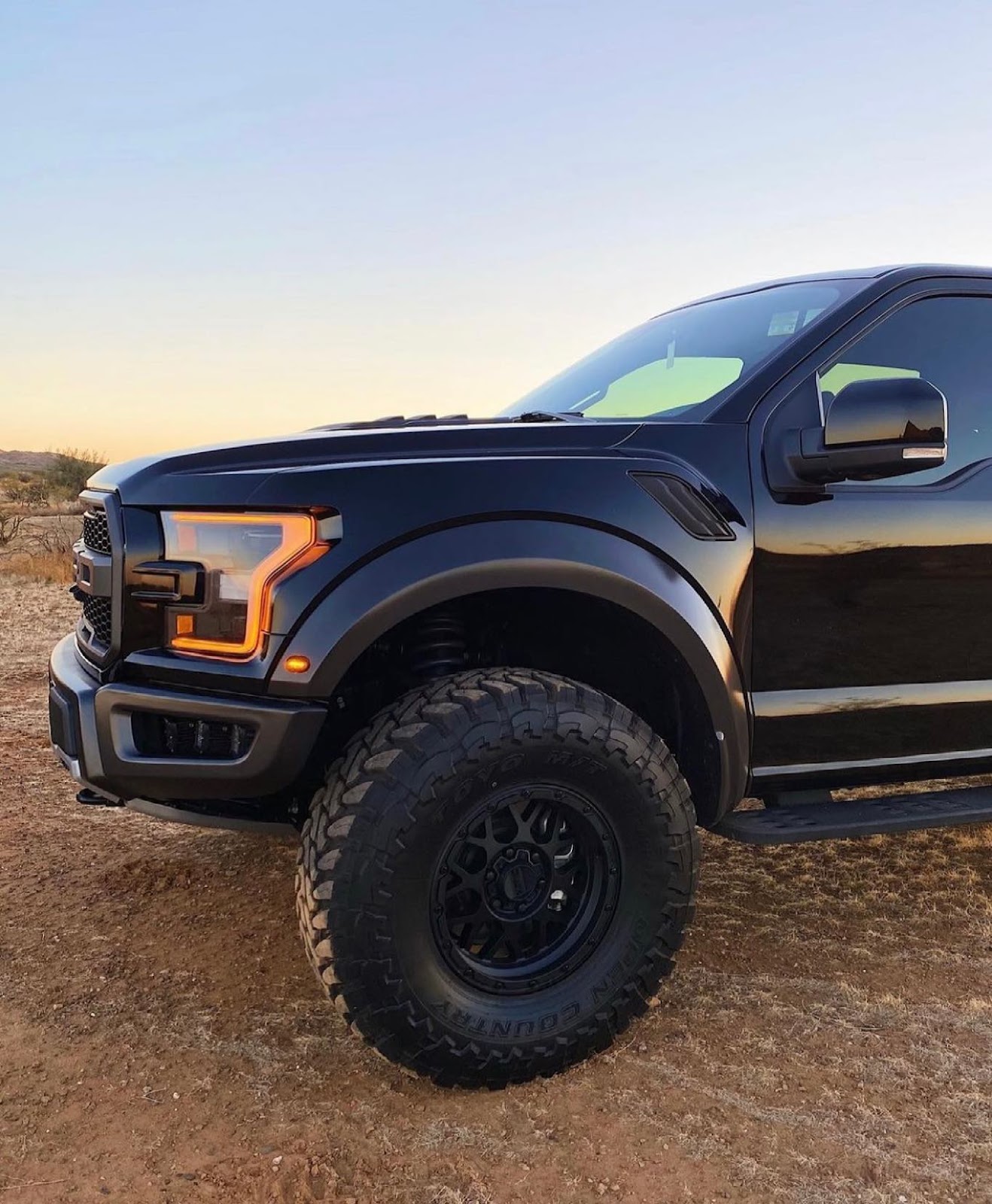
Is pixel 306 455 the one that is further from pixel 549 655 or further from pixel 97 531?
pixel 549 655

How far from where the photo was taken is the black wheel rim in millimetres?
2234

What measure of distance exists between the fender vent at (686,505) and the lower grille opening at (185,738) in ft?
3.85


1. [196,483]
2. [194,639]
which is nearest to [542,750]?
[194,639]

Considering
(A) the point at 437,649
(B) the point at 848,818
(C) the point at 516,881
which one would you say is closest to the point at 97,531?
(A) the point at 437,649

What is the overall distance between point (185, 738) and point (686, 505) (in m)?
1.37

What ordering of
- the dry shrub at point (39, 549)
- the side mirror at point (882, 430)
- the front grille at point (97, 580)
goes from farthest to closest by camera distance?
1. the dry shrub at point (39, 549)
2. the side mirror at point (882, 430)
3. the front grille at point (97, 580)

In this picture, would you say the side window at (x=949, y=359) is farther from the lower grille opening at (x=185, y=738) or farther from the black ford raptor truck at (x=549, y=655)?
the lower grille opening at (x=185, y=738)

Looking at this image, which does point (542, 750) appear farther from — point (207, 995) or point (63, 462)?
point (63, 462)

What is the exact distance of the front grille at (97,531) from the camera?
234 cm

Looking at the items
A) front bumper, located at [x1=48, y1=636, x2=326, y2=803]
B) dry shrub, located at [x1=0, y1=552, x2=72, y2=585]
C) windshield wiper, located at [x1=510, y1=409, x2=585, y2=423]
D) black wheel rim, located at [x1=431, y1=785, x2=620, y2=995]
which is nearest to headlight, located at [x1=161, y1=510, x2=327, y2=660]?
front bumper, located at [x1=48, y1=636, x2=326, y2=803]

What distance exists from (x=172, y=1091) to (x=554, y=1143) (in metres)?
0.93

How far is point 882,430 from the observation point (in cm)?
232

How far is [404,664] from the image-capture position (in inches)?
99.1

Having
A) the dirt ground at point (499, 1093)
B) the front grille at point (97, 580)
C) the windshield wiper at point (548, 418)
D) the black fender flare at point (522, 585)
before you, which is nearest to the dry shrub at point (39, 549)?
the dirt ground at point (499, 1093)
